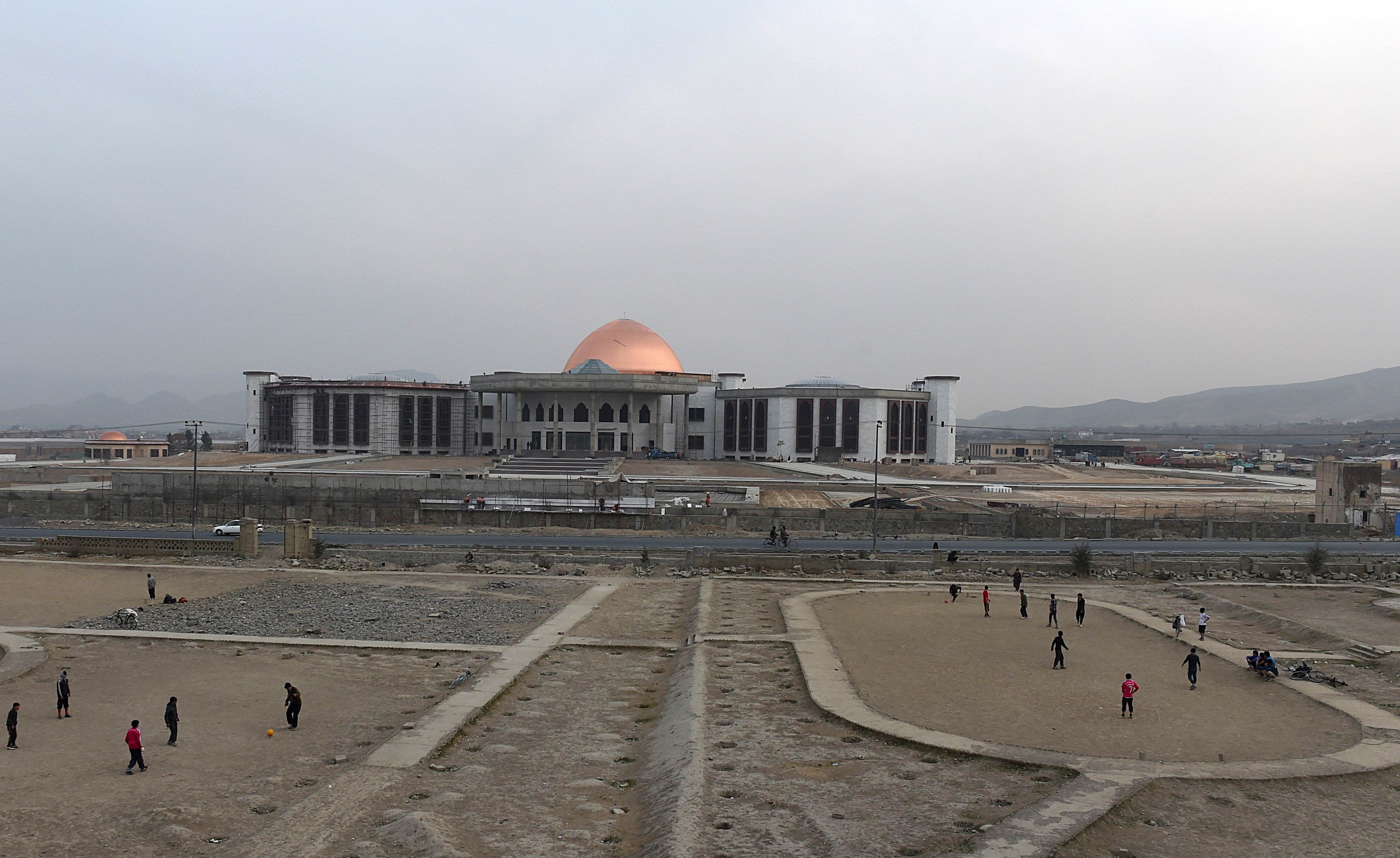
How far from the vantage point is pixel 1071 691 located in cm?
2403

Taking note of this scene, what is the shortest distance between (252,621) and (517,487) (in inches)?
1330

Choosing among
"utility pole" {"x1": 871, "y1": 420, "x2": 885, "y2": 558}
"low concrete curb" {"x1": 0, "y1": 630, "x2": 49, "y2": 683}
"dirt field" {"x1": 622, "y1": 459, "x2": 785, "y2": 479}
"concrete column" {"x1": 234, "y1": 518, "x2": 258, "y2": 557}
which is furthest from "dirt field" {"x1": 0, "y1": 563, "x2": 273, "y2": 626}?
"dirt field" {"x1": 622, "y1": 459, "x2": 785, "y2": 479}

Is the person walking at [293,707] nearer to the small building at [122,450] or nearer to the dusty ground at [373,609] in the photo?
the dusty ground at [373,609]

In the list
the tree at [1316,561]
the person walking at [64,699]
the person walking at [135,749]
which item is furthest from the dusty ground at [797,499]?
the person walking at [135,749]

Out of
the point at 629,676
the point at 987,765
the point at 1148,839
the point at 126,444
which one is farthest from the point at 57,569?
the point at 126,444

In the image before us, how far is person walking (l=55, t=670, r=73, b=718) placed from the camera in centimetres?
2156

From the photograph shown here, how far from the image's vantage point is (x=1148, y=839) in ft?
48.8

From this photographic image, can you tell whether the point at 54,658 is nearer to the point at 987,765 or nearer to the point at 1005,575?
the point at 987,765

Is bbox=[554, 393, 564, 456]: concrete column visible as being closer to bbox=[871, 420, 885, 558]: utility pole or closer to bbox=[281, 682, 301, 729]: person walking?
bbox=[871, 420, 885, 558]: utility pole

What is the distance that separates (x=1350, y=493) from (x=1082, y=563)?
29.4 metres

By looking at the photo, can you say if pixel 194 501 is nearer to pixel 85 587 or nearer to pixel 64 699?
pixel 85 587

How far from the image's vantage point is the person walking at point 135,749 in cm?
1805

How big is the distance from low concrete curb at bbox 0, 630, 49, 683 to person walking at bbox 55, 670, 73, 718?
4.09 metres

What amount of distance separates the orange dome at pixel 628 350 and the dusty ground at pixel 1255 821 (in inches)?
3894
